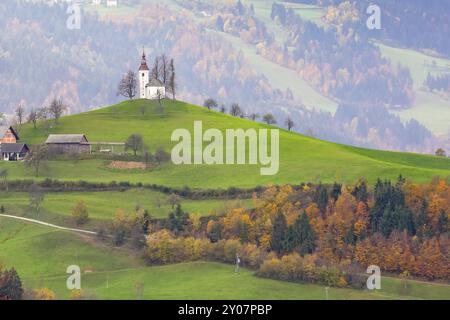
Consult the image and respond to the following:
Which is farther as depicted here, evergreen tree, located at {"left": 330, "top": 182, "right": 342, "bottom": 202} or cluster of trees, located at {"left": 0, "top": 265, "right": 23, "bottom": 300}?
evergreen tree, located at {"left": 330, "top": 182, "right": 342, "bottom": 202}

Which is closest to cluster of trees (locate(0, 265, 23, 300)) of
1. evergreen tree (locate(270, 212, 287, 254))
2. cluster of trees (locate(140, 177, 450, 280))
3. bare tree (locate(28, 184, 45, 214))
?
cluster of trees (locate(140, 177, 450, 280))

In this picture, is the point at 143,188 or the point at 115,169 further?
the point at 115,169

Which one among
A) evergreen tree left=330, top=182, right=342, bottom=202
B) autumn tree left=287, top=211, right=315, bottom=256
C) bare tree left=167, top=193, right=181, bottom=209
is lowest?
autumn tree left=287, top=211, right=315, bottom=256

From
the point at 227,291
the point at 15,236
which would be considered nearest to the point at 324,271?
the point at 227,291

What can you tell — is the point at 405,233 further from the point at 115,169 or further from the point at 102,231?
the point at 115,169

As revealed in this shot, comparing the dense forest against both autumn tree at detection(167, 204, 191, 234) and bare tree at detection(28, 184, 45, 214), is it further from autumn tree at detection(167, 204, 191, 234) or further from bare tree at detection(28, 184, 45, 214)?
bare tree at detection(28, 184, 45, 214)

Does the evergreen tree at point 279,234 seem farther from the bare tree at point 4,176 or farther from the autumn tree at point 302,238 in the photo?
the bare tree at point 4,176
